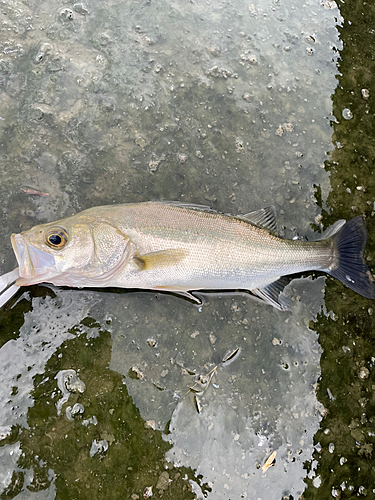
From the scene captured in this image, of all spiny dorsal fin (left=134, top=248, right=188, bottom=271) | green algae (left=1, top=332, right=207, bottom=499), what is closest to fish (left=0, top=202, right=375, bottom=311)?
spiny dorsal fin (left=134, top=248, right=188, bottom=271)

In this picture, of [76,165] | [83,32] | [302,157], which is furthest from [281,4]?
[76,165]

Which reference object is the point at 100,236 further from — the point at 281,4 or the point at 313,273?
the point at 281,4

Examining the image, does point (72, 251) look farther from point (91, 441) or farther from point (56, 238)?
point (91, 441)

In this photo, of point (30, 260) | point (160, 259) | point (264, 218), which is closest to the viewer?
point (30, 260)

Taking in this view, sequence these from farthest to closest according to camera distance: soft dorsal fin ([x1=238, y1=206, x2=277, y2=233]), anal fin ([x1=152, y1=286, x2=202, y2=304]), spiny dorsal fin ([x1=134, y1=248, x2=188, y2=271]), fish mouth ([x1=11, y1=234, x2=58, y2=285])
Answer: soft dorsal fin ([x1=238, y1=206, x2=277, y2=233]), anal fin ([x1=152, y1=286, x2=202, y2=304]), spiny dorsal fin ([x1=134, y1=248, x2=188, y2=271]), fish mouth ([x1=11, y1=234, x2=58, y2=285])

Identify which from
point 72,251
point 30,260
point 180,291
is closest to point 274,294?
point 180,291

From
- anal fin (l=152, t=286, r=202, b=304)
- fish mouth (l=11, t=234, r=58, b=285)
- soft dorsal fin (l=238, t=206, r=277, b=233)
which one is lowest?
anal fin (l=152, t=286, r=202, b=304)

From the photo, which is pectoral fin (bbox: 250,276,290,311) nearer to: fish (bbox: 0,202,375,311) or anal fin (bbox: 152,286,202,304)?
fish (bbox: 0,202,375,311)
